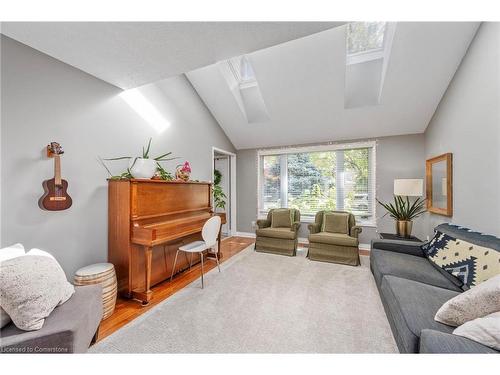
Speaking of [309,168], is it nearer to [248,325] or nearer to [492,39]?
[492,39]

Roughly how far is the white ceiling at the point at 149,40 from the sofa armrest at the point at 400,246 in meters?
2.47

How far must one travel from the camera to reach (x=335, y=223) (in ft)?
11.4

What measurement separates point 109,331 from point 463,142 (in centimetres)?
405

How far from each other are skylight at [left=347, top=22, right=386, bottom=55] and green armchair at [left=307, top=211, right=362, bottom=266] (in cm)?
263

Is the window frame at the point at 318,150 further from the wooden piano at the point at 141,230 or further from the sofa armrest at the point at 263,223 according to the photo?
the wooden piano at the point at 141,230

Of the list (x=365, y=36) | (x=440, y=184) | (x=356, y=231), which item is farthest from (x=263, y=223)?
(x=365, y=36)

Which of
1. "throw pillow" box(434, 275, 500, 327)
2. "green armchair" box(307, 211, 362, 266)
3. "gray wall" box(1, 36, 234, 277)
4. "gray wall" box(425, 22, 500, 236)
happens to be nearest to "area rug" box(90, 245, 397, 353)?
"green armchair" box(307, 211, 362, 266)

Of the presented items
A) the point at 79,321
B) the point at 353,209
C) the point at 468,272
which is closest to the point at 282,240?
the point at 353,209

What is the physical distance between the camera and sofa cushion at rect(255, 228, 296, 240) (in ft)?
11.3

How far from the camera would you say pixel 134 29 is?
4.74 feet

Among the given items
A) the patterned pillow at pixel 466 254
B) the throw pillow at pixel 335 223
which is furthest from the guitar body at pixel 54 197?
the throw pillow at pixel 335 223

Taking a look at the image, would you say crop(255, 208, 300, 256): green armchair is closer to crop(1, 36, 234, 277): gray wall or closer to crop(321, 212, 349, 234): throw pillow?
crop(321, 212, 349, 234): throw pillow

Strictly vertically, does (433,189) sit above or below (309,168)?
below

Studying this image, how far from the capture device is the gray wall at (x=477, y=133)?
1.74 metres
